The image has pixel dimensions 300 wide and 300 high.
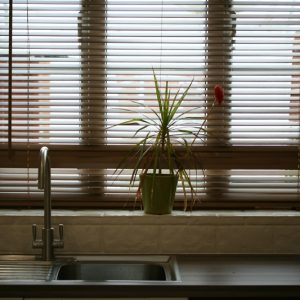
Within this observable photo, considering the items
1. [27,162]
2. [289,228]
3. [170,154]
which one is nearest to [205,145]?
[170,154]

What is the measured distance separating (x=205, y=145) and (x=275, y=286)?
842mm

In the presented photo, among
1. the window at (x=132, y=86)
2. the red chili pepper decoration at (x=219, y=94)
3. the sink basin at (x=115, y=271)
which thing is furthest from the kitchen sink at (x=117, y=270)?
the red chili pepper decoration at (x=219, y=94)

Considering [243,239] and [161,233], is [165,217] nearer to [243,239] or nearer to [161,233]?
[161,233]

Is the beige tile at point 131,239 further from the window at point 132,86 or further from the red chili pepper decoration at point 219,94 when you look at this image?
the red chili pepper decoration at point 219,94

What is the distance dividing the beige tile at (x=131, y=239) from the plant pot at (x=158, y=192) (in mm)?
82

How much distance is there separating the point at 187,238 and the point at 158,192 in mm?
239

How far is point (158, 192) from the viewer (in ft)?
7.80

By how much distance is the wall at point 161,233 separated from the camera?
2.39 metres

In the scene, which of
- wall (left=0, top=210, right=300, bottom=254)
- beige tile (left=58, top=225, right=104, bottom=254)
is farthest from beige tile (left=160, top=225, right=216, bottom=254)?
beige tile (left=58, top=225, right=104, bottom=254)

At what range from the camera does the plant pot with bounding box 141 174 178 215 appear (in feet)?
7.76

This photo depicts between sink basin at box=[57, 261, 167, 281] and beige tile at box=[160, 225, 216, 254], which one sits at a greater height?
beige tile at box=[160, 225, 216, 254]

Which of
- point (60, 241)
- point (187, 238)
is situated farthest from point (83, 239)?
point (187, 238)

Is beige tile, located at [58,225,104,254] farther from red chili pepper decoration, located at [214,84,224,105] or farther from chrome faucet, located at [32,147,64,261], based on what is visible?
red chili pepper decoration, located at [214,84,224,105]

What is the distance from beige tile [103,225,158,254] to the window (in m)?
0.20
